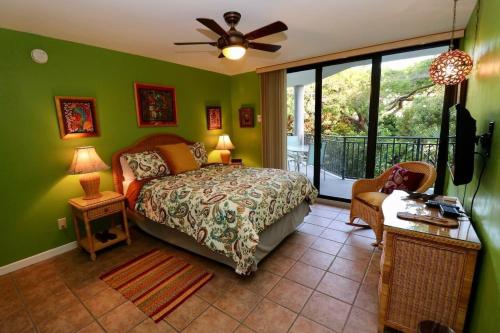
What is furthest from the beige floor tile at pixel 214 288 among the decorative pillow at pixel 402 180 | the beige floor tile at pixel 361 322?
the decorative pillow at pixel 402 180

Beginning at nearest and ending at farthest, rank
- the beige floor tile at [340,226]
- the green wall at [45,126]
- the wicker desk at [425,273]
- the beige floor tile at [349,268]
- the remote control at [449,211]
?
the wicker desk at [425,273], the remote control at [449,211], the beige floor tile at [349,268], the green wall at [45,126], the beige floor tile at [340,226]

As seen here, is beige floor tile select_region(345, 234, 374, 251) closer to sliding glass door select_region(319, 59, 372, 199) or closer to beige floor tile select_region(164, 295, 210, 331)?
sliding glass door select_region(319, 59, 372, 199)

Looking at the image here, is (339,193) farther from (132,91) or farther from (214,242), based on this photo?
(132,91)

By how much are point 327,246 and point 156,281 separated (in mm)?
1834

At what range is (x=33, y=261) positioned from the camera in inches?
97.5

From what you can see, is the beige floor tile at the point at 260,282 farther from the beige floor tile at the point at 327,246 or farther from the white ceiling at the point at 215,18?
the white ceiling at the point at 215,18

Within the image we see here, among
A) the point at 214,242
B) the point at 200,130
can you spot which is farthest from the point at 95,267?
the point at 200,130

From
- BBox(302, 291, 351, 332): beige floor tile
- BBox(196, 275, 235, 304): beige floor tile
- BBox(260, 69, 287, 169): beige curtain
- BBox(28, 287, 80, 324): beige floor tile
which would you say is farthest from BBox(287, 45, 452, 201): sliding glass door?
BBox(28, 287, 80, 324): beige floor tile

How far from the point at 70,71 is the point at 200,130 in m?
2.00

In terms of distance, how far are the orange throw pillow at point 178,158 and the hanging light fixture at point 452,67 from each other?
2.94m

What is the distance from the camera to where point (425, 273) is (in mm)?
1365

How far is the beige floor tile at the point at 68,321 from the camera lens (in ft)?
→ 5.42

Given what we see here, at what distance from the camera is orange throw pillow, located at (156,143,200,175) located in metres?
3.22

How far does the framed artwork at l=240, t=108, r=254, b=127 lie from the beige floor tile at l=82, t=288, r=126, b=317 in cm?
340
